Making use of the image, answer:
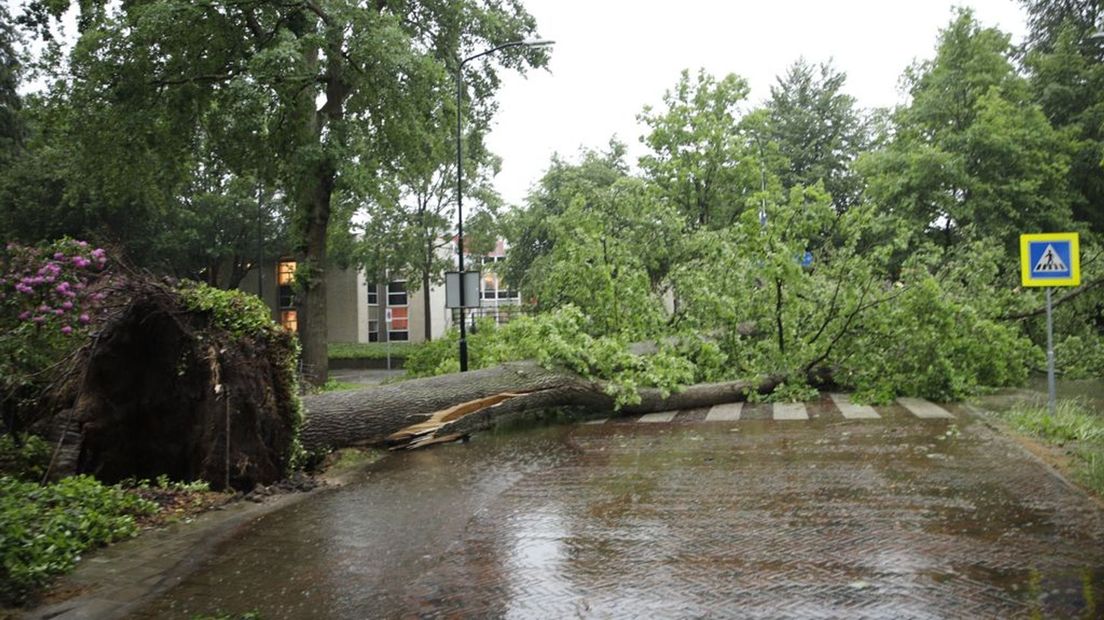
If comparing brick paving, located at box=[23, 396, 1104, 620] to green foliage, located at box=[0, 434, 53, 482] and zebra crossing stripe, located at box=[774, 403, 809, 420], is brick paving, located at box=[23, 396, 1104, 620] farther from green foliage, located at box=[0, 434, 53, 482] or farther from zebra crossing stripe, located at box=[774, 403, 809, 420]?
zebra crossing stripe, located at box=[774, 403, 809, 420]

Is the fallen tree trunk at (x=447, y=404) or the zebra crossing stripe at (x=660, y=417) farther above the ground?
the fallen tree trunk at (x=447, y=404)

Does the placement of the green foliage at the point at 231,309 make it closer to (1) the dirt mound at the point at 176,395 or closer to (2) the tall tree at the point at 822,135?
(1) the dirt mound at the point at 176,395

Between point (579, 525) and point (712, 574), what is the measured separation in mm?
1561

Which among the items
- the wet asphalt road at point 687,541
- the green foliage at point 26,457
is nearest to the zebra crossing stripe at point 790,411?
the wet asphalt road at point 687,541

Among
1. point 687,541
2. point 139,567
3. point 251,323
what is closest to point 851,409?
point 687,541

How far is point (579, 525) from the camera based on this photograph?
6195mm

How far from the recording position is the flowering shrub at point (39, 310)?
8281 millimetres

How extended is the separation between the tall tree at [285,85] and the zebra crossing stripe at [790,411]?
8.93 meters

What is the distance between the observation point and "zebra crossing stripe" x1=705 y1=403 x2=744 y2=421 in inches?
498

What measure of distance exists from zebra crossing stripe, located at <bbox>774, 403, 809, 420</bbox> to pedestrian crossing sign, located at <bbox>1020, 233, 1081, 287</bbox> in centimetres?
365

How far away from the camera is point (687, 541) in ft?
18.5

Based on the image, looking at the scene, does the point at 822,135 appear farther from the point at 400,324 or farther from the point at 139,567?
the point at 139,567

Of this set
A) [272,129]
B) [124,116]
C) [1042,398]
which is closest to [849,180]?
[1042,398]

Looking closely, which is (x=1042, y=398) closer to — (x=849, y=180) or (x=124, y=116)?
(x=124, y=116)
